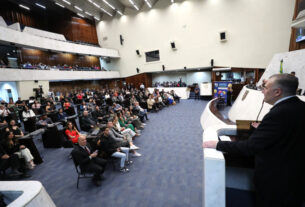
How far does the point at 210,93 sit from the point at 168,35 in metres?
7.59

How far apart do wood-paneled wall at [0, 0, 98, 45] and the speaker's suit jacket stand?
21236 millimetres

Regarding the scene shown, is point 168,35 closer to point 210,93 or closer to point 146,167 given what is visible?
point 210,93

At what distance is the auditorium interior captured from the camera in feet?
8.74

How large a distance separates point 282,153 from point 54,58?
19.7m

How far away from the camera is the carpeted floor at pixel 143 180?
105 inches

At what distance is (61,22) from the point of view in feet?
59.0

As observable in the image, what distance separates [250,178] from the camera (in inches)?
50.0

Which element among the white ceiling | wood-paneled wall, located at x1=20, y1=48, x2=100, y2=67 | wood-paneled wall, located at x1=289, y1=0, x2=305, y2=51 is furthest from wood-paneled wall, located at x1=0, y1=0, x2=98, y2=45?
wood-paneled wall, located at x1=289, y1=0, x2=305, y2=51

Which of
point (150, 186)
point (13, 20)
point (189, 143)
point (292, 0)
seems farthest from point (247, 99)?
point (13, 20)

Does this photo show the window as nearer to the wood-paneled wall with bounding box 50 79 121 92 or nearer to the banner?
the wood-paneled wall with bounding box 50 79 121 92

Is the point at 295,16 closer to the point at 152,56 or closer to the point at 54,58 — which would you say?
the point at 152,56

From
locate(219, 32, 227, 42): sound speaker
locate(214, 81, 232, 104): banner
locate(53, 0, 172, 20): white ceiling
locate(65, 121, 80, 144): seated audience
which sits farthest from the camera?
locate(53, 0, 172, 20): white ceiling

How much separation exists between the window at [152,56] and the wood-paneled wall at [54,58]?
7645 mm

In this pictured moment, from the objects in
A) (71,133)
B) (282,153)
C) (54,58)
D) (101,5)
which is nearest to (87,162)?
(71,133)
